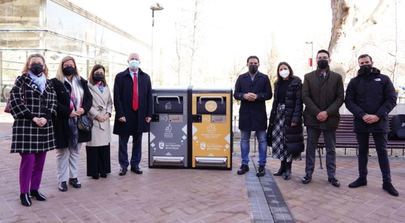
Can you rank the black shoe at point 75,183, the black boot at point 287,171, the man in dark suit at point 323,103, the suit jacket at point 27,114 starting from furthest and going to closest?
1. the black boot at point 287,171
2. the man in dark suit at point 323,103
3. the black shoe at point 75,183
4. the suit jacket at point 27,114

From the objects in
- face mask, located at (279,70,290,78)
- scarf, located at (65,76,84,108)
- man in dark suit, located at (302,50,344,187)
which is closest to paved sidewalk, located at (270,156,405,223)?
man in dark suit, located at (302,50,344,187)

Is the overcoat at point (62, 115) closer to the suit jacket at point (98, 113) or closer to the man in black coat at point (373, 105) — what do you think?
the suit jacket at point (98, 113)

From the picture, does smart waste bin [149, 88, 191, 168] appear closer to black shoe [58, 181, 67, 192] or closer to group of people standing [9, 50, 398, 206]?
group of people standing [9, 50, 398, 206]

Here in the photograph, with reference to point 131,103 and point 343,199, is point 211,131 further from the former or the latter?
point 343,199

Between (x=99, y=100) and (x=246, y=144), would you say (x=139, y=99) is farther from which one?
(x=246, y=144)

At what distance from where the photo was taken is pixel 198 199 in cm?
504

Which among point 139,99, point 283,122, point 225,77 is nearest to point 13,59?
point 139,99

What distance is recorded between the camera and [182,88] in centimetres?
667

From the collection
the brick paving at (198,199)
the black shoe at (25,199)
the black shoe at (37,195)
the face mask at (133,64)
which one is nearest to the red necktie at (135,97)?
the face mask at (133,64)

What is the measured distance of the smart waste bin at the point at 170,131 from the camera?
6.70m

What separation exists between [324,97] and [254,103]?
1.12 metres

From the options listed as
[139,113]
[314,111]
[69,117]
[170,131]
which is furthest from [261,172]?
[69,117]

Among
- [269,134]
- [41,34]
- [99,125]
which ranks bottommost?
[269,134]

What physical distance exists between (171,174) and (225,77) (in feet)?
116
